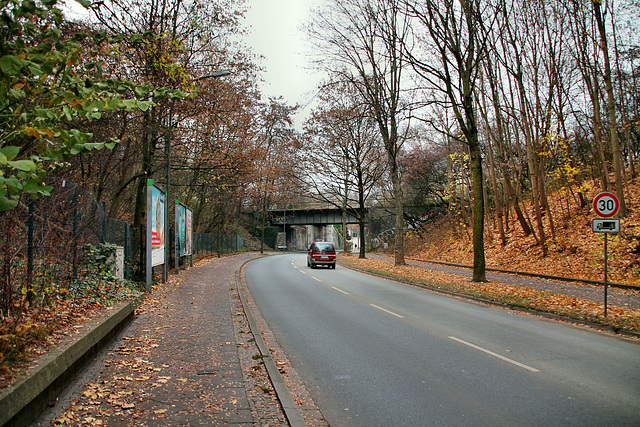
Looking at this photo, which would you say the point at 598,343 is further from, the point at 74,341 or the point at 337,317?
the point at 74,341

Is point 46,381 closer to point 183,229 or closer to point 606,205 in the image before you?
point 606,205

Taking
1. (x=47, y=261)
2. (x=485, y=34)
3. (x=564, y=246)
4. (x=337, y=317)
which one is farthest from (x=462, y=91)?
(x=47, y=261)

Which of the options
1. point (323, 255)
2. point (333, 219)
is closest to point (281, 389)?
point (323, 255)

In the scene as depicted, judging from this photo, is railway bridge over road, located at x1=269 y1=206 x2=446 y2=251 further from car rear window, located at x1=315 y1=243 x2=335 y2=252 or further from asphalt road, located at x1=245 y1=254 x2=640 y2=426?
asphalt road, located at x1=245 y1=254 x2=640 y2=426

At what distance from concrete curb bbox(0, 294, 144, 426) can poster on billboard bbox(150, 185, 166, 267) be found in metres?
8.05

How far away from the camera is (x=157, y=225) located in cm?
1540

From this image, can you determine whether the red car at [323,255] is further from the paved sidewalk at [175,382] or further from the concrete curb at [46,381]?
the concrete curb at [46,381]

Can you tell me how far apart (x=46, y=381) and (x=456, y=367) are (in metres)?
5.02

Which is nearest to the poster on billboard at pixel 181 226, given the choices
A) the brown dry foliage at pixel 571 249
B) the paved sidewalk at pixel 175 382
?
the paved sidewalk at pixel 175 382

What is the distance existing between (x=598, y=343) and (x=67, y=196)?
9.42 m

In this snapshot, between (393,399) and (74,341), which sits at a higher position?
(74,341)

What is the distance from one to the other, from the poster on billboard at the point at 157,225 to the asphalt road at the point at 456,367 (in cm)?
532

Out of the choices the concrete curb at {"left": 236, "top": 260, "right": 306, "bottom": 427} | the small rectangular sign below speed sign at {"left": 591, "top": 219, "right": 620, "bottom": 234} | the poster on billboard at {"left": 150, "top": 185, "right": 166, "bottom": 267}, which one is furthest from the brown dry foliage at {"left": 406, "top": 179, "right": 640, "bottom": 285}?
the poster on billboard at {"left": 150, "top": 185, "right": 166, "bottom": 267}

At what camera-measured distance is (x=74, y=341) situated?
5480mm
